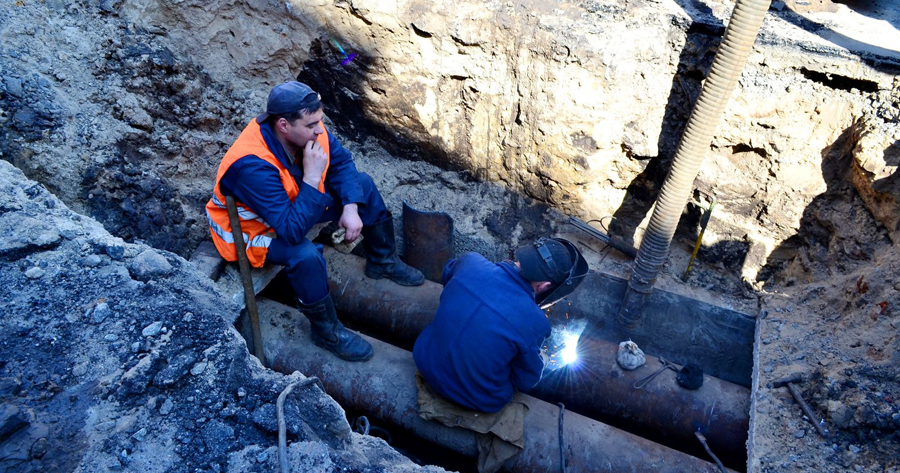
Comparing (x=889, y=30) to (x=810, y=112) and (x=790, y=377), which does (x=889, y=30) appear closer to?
(x=810, y=112)

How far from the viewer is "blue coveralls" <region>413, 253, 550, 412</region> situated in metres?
2.71

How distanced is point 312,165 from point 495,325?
55.4 inches

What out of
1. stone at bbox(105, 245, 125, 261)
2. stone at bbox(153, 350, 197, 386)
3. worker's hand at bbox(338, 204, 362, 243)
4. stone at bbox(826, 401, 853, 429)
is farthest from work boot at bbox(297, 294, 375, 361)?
stone at bbox(826, 401, 853, 429)

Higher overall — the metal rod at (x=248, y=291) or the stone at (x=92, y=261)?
the stone at (x=92, y=261)

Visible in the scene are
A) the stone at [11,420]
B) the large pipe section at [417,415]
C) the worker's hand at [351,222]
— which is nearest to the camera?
the stone at [11,420]

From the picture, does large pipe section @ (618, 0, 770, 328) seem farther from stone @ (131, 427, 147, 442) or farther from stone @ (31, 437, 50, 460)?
stone @ (31, 437, 50, 460)

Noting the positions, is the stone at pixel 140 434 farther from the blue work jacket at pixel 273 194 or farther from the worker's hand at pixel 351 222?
the worker's hand at pixel 351 222

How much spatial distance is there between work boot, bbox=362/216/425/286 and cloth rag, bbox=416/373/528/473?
1.07 metres

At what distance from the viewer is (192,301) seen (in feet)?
8.04

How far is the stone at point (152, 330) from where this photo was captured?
7.22 feet

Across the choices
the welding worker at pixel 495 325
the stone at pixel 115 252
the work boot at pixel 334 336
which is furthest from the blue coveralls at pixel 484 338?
the stone at pixel 115 252

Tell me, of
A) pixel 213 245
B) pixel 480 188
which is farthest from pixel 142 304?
pixel 480 188

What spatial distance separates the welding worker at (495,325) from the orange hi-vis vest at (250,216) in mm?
1144

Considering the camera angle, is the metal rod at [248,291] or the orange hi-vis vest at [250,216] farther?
the metal rod at [248,291]
